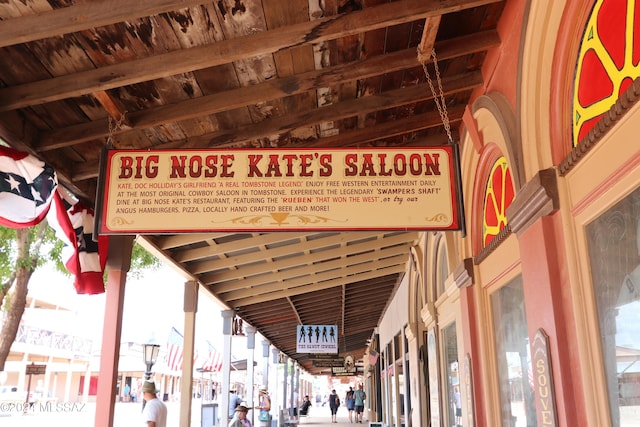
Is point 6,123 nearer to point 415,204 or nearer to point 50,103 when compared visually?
point 50,103

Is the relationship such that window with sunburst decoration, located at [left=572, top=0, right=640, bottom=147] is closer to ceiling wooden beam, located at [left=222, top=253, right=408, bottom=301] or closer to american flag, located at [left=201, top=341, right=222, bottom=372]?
ceiling wooden beam, located at [left=222, top=253, right=408, bottom=301]

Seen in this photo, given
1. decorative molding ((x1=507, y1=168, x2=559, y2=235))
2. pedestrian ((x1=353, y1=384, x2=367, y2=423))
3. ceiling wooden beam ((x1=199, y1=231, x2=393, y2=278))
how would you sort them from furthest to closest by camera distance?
pedestrian ((x1=353, y1=384, x2=367, y2=423)) < ceiling wooden beam ((x1=199, y1=231, x2=393, y2=278)) < decorative molding ((x1=507, y1=168, x2=559, y2=235))

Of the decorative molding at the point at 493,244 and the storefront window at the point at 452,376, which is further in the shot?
the storefront window at the point at 452,376

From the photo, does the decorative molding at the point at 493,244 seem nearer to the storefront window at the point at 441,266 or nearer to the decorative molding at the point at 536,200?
the decorative molding at the point at 536,200

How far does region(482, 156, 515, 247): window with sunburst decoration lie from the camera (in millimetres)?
4402

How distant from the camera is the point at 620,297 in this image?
270 centimetres

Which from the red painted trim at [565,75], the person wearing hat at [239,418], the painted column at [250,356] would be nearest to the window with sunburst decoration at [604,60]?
the red painted trim at [565,75]

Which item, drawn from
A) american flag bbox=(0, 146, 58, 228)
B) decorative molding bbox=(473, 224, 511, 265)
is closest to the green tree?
american flag bbox=(0, 146, 58, 228)

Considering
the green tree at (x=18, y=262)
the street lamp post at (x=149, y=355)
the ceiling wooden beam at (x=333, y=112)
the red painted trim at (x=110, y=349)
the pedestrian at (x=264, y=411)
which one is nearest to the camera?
the ceiling wooden beam at (x=333, y=112)

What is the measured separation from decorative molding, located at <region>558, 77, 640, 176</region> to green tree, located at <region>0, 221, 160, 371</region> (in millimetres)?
9046

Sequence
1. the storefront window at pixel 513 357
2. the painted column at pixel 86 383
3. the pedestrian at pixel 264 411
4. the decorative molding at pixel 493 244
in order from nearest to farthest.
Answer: the storefront window at pixel 513 357, the decorative molding at pixel 493 244, the pedestrian at pixel 264 411, the painted column at pixel 86 383

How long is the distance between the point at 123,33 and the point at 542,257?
292 cm

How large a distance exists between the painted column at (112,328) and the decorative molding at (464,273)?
317 centimetres

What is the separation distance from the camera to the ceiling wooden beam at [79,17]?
3.12 meters
